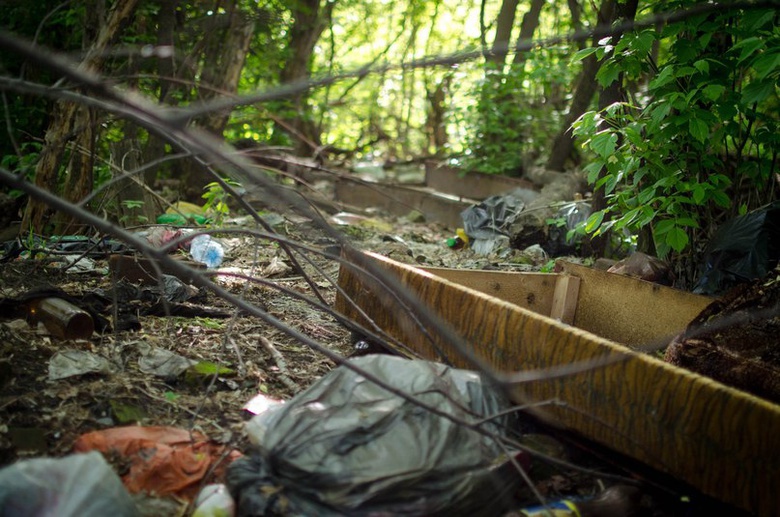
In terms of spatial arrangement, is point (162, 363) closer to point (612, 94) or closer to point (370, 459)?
point (370, 459)

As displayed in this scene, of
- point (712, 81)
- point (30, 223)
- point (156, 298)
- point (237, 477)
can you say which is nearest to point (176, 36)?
point (30, 223)

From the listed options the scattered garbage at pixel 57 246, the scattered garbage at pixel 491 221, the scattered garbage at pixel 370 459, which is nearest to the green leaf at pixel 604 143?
the scattered garbage at pixel 370 459

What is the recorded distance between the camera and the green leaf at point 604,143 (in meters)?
3.51

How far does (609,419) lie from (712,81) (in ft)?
6.61

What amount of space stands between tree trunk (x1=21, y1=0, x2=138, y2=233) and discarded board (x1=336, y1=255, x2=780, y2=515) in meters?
2.95

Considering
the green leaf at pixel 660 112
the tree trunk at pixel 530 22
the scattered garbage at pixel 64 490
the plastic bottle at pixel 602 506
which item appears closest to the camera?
the scattered garbage at pixel 64 490

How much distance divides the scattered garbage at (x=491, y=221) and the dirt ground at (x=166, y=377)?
8.06ft

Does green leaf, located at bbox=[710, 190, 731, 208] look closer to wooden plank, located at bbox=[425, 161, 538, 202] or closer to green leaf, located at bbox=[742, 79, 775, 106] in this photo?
green leaf, located at bbox=[742, 79, 775, 106]

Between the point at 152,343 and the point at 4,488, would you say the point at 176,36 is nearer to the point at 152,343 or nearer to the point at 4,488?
the point at 152,343

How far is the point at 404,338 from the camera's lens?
10.4 ft

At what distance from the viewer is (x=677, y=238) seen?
3508 mm

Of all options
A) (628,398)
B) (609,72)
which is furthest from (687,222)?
(628,398)

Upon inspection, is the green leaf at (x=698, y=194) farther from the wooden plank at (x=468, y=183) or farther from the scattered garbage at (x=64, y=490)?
the wooden plank at (x=468, y=183)

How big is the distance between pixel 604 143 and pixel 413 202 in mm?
5686
